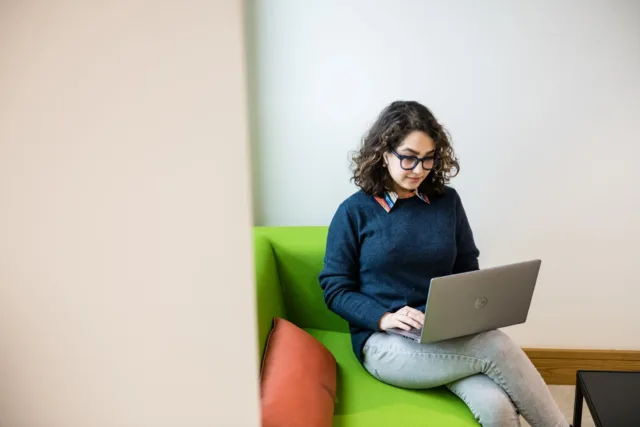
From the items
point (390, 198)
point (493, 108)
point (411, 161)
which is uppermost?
point (493, 108)

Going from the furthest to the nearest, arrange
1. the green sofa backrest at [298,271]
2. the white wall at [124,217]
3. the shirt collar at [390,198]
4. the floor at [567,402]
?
the floor at [567,402], the green sofa backrest at [298,271], the shirt collar at [390,198], the white wall at [124,217]

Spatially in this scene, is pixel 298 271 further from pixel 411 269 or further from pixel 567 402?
pixel 567 402

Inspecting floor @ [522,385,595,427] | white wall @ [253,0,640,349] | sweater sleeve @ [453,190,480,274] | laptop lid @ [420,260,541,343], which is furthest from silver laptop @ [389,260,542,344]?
floor @ [522,385,595,427]

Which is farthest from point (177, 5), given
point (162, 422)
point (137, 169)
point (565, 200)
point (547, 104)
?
point (565, 200)

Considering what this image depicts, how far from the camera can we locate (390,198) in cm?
152

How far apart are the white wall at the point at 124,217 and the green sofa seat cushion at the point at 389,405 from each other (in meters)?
0.88

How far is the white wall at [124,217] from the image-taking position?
16.7 inches

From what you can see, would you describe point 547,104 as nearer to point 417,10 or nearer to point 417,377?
point 417,10

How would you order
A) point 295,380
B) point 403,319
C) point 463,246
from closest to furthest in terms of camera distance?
point 295,380
point 403,319
point 463,246

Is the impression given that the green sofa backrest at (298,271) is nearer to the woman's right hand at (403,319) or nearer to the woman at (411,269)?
the woman at (411,269)

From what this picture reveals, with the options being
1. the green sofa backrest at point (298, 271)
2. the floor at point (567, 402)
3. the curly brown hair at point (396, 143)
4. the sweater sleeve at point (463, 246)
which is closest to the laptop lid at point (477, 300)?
the sweater sleeve at point (463, 246)

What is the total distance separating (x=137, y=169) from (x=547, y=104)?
168 centimetres

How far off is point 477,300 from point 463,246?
0.35 meters

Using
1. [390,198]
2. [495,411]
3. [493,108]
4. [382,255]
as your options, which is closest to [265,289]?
[382,255]
